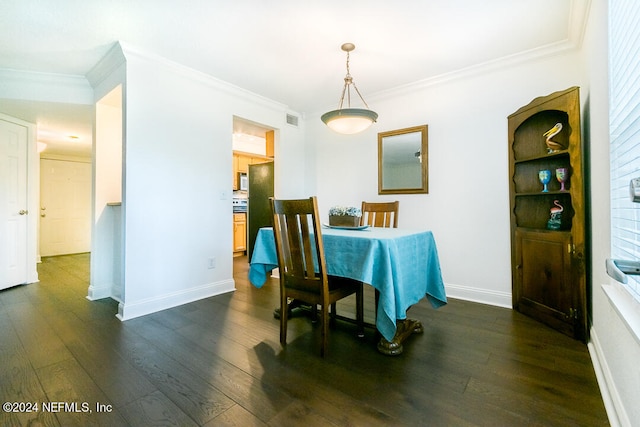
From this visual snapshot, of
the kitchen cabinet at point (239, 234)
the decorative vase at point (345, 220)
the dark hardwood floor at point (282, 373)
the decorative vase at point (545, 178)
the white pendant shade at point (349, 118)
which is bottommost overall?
the dark hardwood floor at point (282, 373)

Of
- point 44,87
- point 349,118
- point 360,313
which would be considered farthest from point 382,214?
point 44,87

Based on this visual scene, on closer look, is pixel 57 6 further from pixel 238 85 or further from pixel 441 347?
pixel 441 347

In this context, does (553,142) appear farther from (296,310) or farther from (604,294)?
(296,310)

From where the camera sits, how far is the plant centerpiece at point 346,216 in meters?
2.32

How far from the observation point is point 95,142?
3.10 meters

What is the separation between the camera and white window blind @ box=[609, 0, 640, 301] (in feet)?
3.49

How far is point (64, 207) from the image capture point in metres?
6.17

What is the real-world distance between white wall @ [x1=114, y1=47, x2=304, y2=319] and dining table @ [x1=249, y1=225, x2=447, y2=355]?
3.73 ft

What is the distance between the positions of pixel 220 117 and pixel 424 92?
239 cm

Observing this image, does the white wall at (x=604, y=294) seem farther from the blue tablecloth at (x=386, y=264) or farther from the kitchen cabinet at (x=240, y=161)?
the kitchen cabinet at (x=240, y=161)

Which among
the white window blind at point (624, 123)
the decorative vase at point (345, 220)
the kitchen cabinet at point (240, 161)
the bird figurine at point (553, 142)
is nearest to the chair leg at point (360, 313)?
the decorative vase at point (345, 220)

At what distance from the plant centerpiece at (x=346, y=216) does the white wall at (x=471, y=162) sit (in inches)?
53.7

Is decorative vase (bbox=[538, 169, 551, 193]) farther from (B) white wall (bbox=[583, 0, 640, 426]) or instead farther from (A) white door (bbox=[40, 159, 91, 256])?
(A) white door (bbox=[40, 159, 91, 256])

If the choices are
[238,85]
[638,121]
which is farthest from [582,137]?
[238,85]
